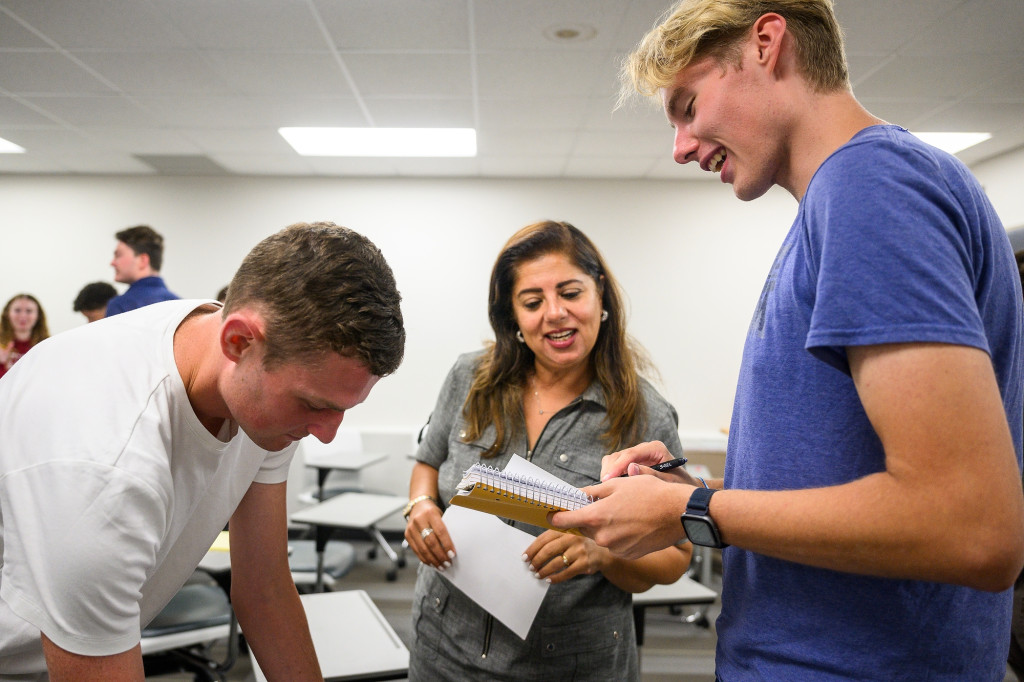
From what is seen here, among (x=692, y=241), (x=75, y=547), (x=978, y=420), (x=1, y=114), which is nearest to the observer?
(x=978, y=420)

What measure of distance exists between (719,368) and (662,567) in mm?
5051

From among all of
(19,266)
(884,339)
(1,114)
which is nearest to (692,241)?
(1,114)

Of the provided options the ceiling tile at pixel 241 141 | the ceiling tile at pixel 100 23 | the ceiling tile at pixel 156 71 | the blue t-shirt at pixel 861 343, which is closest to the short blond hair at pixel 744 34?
the blue t-shirt at pixel 861 343

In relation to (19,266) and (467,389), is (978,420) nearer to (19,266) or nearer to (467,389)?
(467,389)

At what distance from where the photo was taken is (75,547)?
2.39 feet

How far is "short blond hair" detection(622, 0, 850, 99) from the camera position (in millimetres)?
800

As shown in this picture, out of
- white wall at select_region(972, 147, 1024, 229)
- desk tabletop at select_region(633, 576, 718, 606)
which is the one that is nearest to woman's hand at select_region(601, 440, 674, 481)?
desk tabletop at select_region(633, 576, 718, 606)

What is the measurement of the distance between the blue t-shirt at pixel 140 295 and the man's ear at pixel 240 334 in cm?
348

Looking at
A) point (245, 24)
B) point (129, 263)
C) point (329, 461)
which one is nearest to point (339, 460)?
point (329, 461)

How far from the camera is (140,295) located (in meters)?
4.02

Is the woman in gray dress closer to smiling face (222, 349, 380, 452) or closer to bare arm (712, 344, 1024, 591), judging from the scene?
smiling face (222, 349, 380, 452)

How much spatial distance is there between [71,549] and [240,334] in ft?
0.99

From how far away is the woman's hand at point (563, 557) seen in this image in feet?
4.08

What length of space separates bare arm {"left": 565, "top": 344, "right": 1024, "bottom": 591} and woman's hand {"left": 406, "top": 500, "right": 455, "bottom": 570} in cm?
83
